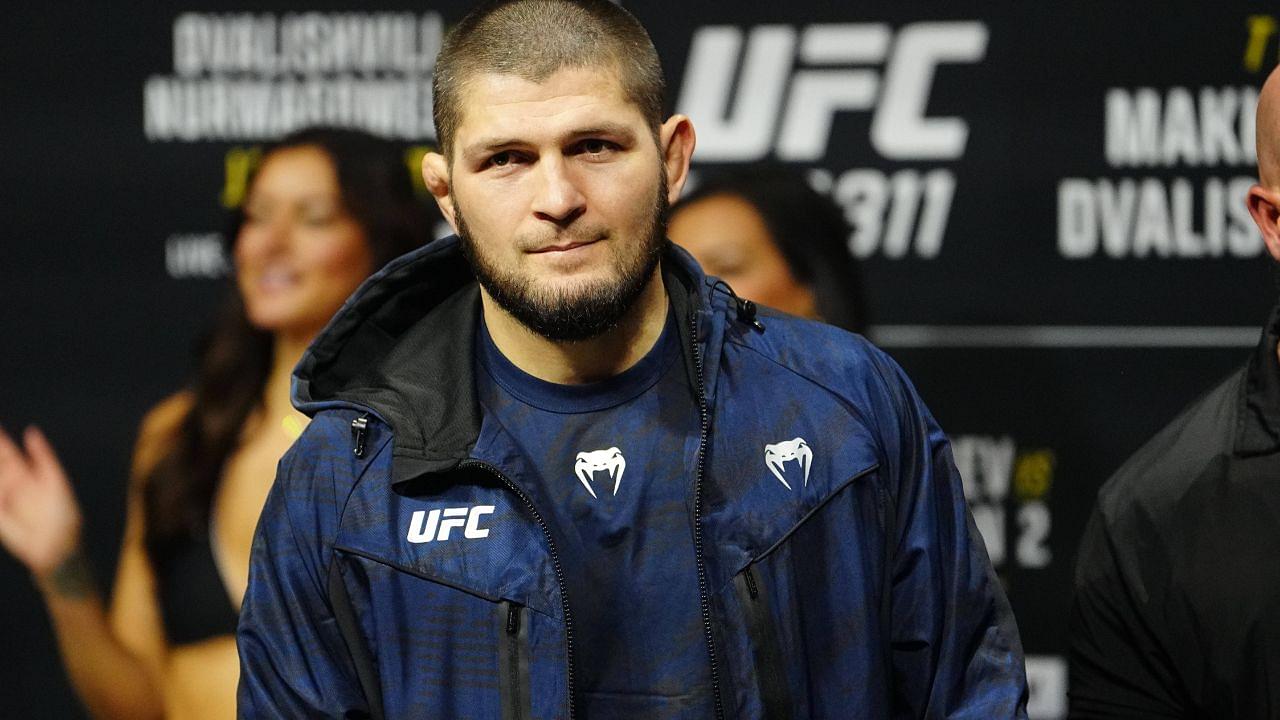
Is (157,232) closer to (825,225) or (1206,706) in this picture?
(825,225)

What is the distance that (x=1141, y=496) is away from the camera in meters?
1.67

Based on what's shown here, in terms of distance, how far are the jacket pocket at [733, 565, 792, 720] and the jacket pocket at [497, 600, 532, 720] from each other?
21 centimetres

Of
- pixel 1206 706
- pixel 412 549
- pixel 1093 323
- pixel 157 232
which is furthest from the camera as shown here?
pixel 157 232

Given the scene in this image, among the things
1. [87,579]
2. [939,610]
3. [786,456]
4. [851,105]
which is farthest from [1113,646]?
[87,579]

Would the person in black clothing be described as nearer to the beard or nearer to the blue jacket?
the blue jacket

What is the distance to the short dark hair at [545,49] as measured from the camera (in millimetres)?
1504

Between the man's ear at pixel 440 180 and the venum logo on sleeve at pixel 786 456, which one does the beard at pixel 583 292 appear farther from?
the venum logo on sleeve at pixel 786 456

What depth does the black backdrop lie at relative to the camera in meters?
2.57

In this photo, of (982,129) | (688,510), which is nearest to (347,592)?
(688,510)

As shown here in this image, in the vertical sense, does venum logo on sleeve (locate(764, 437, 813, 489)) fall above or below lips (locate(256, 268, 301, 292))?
above

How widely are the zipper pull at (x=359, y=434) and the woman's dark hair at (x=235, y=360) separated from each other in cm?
123

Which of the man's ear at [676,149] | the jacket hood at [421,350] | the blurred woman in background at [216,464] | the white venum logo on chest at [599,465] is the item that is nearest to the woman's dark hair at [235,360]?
the blurred woman in background at [216,464]

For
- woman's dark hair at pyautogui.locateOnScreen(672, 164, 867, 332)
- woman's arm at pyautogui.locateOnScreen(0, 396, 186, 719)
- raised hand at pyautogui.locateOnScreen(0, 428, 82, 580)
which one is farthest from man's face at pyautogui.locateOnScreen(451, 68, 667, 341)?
raised hand at pyautogui.locateOnScreen(0, 428, 82, 580)

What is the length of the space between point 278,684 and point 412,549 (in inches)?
7.4
